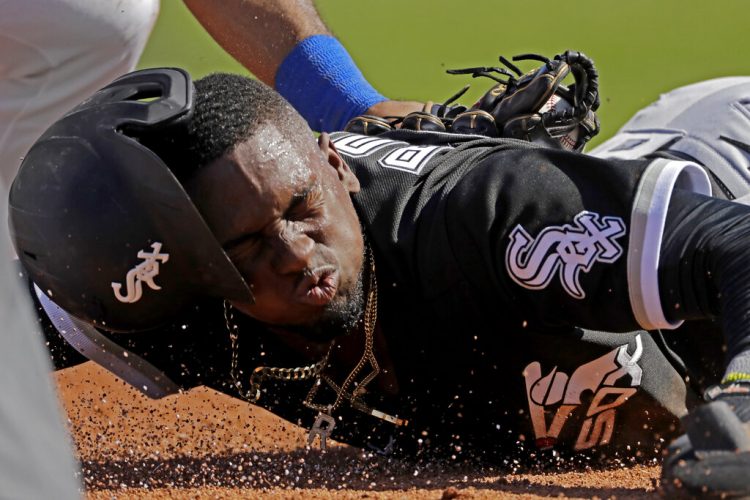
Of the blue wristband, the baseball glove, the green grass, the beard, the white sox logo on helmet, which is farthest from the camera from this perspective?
the green grass

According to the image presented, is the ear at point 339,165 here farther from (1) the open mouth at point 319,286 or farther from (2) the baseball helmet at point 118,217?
(2) the baseball helmet at point 118,217

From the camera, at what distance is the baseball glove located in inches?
121

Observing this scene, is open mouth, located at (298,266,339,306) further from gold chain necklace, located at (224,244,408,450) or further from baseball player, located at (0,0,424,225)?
baseball player, located at (0,0,424,225)

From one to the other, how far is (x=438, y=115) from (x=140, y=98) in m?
1.17

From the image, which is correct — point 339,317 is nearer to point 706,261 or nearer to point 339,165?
point 339,165

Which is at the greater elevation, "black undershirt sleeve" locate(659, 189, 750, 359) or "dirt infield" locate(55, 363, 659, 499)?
"black undershirt sleeve" locate(659, 189, 750, 359)

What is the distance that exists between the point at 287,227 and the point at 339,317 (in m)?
0.23

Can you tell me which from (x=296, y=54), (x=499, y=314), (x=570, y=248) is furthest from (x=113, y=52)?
(x=570, y=248)

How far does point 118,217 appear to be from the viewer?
7.05 feet

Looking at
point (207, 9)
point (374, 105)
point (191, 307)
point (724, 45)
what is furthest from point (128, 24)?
point (724, 45)

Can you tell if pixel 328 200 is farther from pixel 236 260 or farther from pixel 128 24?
pixel 128 24

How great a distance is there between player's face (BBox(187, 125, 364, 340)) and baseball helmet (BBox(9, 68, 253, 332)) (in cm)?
5

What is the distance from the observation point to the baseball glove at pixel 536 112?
3.07m

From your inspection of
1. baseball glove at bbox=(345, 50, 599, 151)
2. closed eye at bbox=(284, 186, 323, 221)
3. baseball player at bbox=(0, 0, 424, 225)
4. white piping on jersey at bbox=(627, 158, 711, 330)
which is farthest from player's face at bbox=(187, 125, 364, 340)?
baseball player at bbox=(0, 0, 424, 225)
